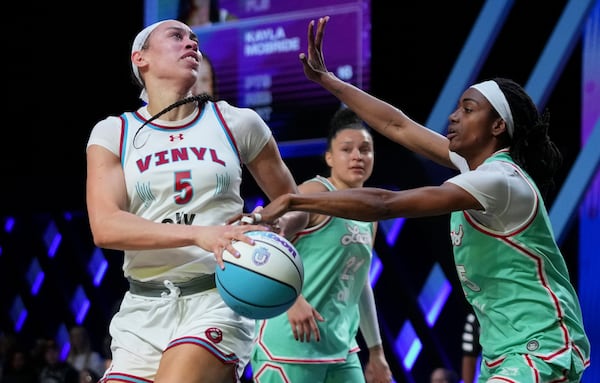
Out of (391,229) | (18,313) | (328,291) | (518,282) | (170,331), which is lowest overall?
(18,313)

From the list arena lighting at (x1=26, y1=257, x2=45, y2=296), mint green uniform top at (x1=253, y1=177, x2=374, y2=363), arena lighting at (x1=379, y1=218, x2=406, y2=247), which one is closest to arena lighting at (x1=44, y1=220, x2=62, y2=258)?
arena lighting at (x1=26, y1=257, x2=45, y2=296)

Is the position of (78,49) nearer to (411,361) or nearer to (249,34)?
(249,34)

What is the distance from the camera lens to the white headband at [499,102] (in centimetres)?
341

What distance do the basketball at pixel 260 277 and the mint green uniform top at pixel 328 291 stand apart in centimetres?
159

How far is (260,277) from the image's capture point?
2.93 m

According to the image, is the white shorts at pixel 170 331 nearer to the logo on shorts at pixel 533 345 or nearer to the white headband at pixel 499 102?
the logo on shorts at pixel 533 345

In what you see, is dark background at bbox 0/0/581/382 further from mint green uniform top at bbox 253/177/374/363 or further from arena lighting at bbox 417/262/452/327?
mint green uniform top at bbox 253/177/374/363

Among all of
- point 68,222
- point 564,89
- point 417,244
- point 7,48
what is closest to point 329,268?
point 564,89

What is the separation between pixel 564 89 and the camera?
759 centimetres

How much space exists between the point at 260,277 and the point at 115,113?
7.42 metres

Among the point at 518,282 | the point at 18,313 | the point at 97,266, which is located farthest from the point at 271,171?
the point at 18,313

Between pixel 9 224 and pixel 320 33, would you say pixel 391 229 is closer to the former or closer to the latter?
pixel 320 33

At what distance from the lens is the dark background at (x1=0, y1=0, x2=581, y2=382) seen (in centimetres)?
789

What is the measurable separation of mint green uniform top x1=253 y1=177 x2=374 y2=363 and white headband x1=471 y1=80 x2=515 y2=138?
1.47m
